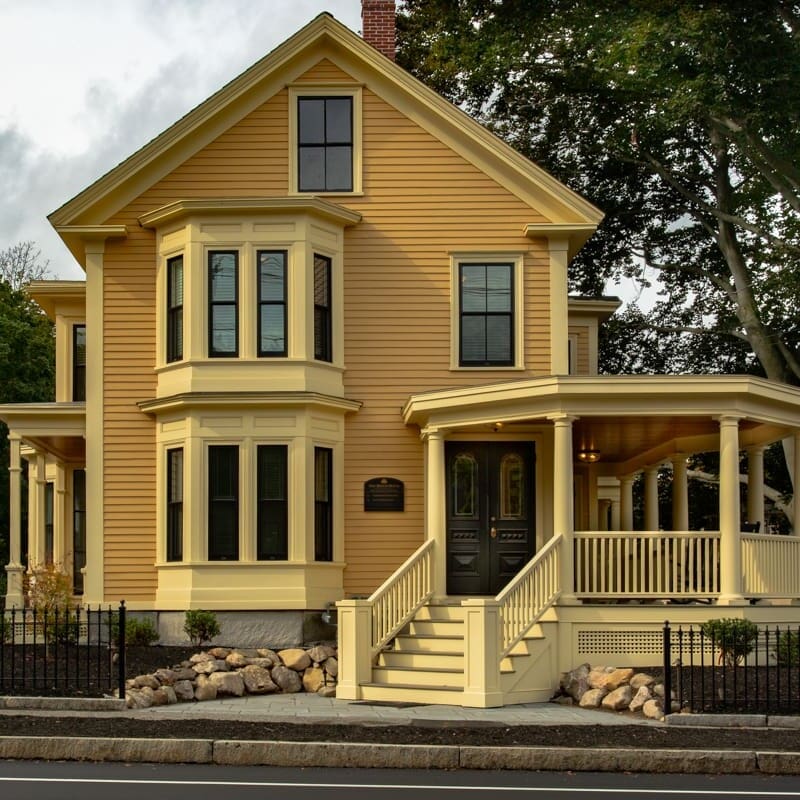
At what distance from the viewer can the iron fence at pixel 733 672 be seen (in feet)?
55.0

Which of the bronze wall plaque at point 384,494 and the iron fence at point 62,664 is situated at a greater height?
the bronze wall plaque at point 384,494

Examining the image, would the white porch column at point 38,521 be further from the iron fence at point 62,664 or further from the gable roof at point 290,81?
the gable roof at point 290,81

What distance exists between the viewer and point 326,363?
904 inches

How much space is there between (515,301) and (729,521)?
5533 mm

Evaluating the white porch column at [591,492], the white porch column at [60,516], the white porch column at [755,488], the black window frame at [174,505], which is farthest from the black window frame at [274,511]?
the white porch column at [755,488]

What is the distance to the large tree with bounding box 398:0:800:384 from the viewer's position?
2944 centimetres

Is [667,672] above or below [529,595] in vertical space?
below

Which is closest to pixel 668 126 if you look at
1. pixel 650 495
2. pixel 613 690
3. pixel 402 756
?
pixel 650 495

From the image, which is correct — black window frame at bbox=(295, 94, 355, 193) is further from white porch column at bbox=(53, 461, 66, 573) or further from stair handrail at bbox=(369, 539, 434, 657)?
white porch column at bbox=(53, 461, 66, 573)

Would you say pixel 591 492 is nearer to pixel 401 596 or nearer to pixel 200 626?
pixel 401 596

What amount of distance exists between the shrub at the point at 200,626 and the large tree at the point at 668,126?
589 inches

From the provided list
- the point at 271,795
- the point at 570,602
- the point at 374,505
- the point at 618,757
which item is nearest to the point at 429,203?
the point at 374,505

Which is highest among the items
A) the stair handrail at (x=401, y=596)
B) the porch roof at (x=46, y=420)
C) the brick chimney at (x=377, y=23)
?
the brick chimney at (x=377, y=23)

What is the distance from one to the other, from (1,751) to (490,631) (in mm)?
6790
